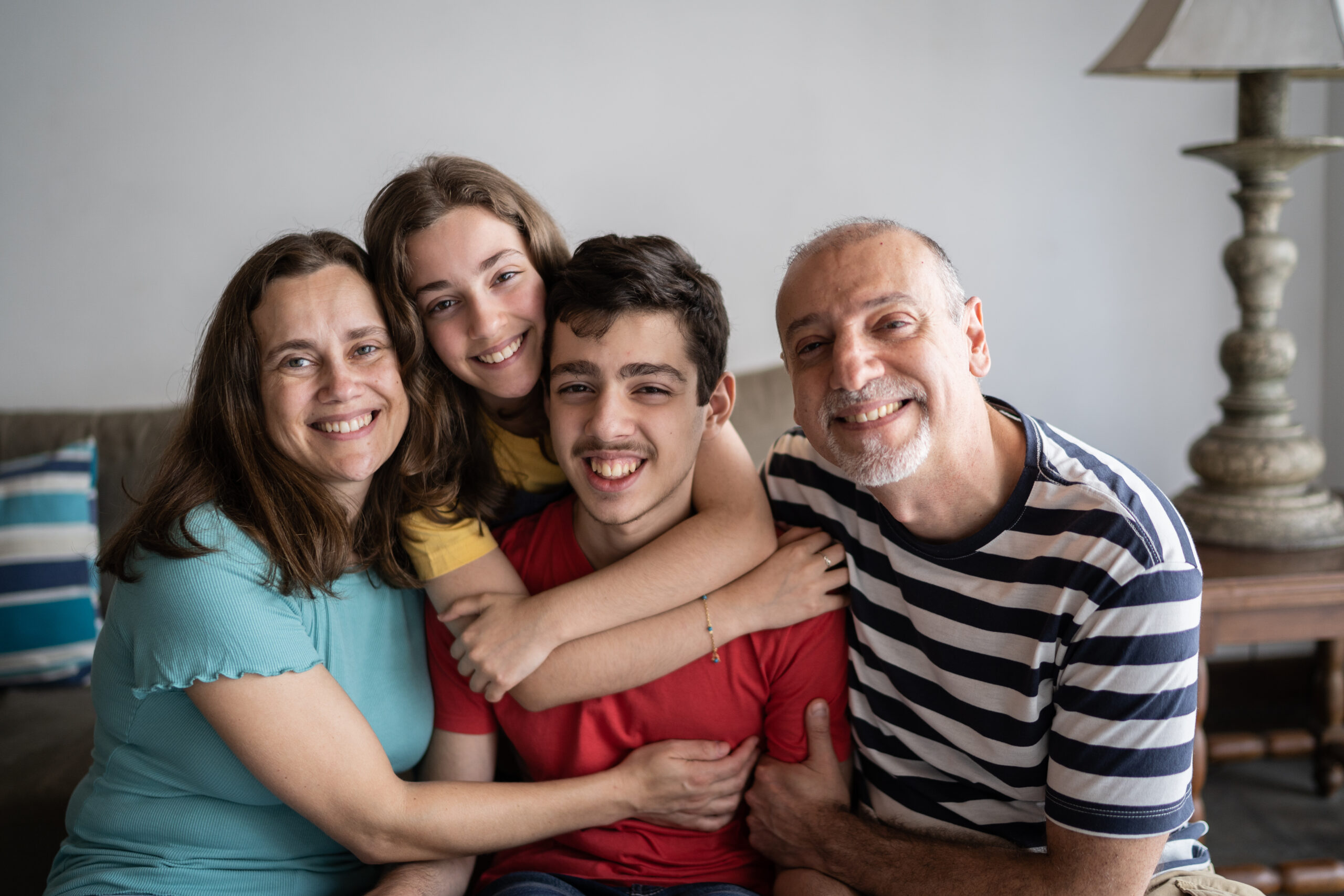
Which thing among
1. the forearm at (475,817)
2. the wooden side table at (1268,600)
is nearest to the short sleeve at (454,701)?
the forearm at (475,817)

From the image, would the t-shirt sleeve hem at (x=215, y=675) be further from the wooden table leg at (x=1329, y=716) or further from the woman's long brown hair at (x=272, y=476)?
the wooden table leg at (x=1329, y=716)

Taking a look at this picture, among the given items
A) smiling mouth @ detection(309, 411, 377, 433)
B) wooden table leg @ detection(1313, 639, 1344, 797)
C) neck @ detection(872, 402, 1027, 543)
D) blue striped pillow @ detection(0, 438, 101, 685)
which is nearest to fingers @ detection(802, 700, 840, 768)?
neck @ detection(872, 402, 1027, 543)

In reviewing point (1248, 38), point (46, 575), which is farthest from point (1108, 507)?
point (46, 575)

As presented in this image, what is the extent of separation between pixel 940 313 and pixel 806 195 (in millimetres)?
1493

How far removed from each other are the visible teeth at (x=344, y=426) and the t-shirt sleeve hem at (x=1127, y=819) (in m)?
1.07

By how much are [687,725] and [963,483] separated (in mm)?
557

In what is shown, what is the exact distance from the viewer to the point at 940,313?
1.26 metres

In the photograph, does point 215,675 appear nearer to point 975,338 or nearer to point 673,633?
point 673,633

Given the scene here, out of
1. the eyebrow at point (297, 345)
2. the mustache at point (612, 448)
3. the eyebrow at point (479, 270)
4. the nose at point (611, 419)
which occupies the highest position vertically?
the eyebrow at point (479, 270)

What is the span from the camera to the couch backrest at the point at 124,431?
7.13 ft

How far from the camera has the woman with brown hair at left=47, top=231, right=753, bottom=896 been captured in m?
1.21

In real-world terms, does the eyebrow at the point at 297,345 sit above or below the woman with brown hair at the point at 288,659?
above

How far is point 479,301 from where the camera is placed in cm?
148

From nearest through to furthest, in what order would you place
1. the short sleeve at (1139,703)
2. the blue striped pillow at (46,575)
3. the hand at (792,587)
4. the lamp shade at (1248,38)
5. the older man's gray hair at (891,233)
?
1. the short sleeve at (1139,703)
2. the older man's gray hair at (891,233)
3. the hand at (792,587)
4. the lamp shade at (1248,38)
5. the blue striped pillow at (46,575)
